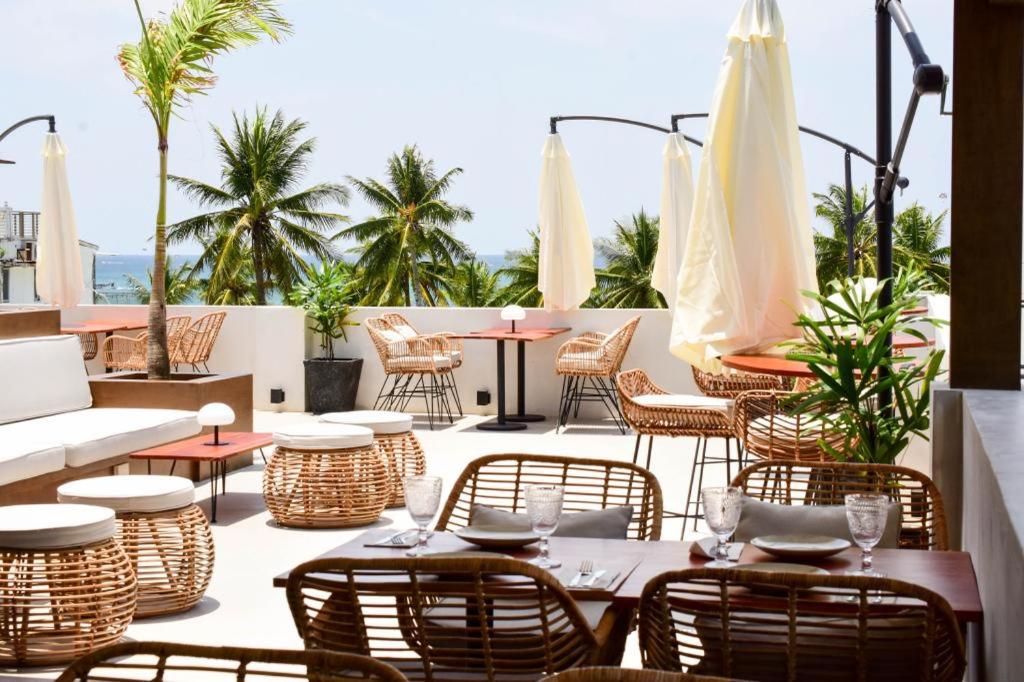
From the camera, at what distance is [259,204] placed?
3244cm

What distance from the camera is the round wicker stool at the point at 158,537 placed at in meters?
4.75

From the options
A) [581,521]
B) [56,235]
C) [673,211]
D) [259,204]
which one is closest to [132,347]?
[56,235]

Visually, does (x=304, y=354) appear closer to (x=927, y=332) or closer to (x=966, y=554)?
(x=927, y=332)

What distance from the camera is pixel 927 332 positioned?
988cm

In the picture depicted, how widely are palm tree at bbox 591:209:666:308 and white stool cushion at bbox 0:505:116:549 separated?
1027 inches

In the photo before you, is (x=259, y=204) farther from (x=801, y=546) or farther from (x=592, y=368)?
(x=801, y=546)

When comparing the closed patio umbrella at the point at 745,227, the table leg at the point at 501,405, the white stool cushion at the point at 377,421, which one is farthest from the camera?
the table leg at the point at 501,405

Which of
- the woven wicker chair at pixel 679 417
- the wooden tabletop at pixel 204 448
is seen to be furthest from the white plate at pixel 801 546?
the wooden tabletop at pixel 204 448

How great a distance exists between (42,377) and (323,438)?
1.85 metres

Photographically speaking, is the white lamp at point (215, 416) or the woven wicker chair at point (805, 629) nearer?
the woven wicker chair at point (805, 629)

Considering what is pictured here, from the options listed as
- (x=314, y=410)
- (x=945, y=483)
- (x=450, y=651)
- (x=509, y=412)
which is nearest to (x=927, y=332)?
(x=509, y=412)

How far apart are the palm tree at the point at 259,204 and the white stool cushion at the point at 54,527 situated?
27461 millimetres

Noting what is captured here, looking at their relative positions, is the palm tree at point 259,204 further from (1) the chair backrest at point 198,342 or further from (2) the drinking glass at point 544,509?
(2) the drinking glass at point 544,509

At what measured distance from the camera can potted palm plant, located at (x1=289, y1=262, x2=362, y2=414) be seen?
37.2ft
